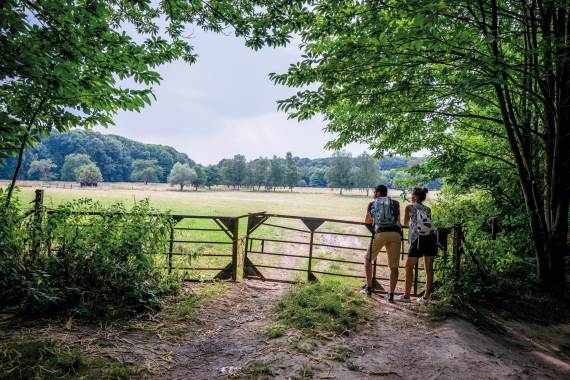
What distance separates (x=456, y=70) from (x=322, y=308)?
525 centimetres

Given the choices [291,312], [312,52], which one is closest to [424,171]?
[312,52]

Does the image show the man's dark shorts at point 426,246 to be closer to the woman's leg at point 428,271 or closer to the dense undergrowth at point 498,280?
the woman's leg at point 428,271

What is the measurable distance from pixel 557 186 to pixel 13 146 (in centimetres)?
944

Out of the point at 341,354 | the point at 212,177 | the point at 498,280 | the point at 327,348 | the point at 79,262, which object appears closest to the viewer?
the point at 341,354

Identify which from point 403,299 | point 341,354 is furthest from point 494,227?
point 341,354

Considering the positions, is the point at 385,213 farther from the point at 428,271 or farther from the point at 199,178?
the point at 199,178

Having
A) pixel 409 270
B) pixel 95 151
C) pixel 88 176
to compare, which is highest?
pixel 95 151

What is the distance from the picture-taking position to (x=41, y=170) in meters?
117

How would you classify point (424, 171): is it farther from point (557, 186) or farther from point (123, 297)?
point (123, 297)

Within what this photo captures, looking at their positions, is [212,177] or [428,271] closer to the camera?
[428,271]

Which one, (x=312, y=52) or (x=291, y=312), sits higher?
(x=312, y=52)

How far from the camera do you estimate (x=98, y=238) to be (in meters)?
5.42

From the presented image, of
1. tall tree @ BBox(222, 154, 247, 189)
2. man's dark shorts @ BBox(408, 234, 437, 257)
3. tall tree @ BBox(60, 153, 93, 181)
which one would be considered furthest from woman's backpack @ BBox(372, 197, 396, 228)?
tall tree @ BBox(60, 153, 93, 181)

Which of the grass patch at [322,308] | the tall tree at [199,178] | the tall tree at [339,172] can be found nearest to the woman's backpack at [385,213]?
the grass patch at [322,308]
